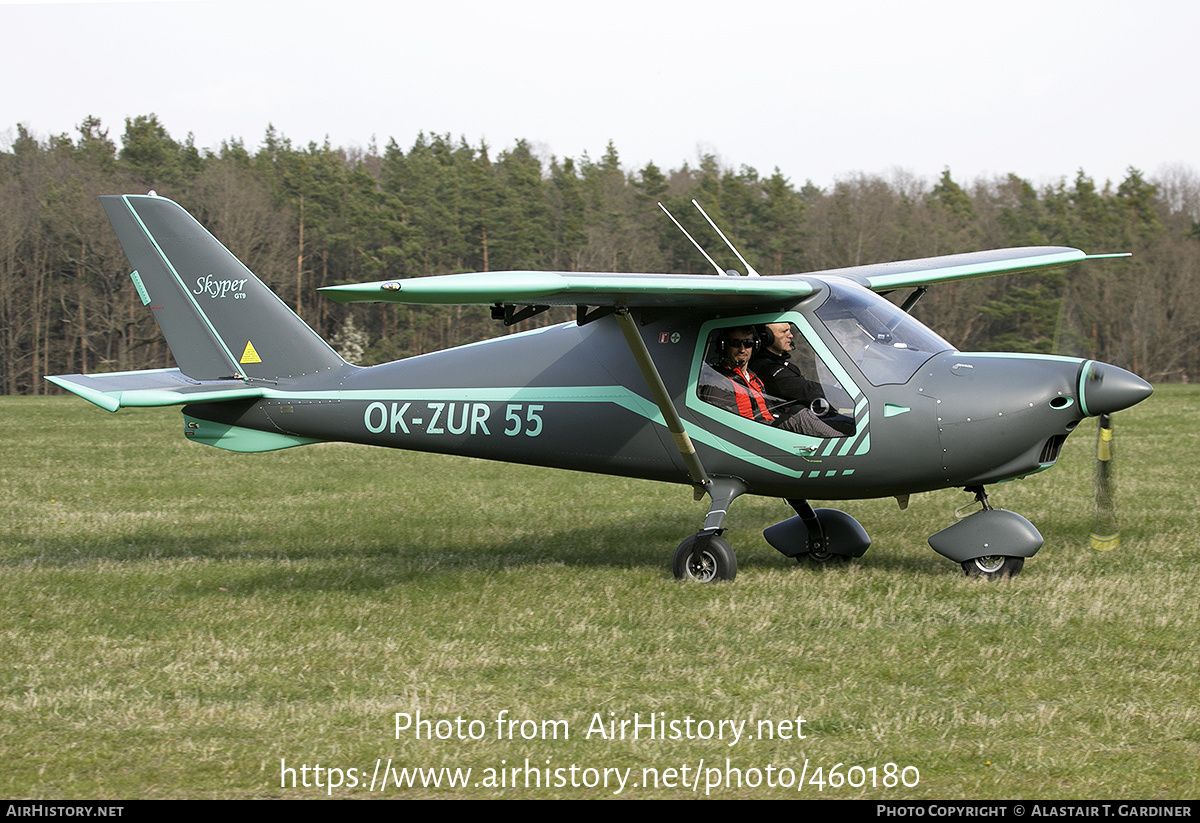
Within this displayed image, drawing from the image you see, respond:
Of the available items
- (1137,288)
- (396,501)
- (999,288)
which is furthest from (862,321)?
(1137,288)

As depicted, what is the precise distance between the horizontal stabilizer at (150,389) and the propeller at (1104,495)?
23.9 ft

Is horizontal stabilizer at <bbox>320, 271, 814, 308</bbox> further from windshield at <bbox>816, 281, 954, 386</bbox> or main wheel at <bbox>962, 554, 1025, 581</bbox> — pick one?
main wheel at <bbox>962, 554, 1025, 581</bbox>

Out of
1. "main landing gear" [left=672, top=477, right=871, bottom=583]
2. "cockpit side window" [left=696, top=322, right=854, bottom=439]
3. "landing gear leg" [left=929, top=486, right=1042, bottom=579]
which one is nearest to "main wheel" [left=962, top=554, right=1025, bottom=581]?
"landing gear leg" [left=929, top=486, right=1042, bottom=579]

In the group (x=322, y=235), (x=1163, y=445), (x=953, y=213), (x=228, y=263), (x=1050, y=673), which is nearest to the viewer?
(x=1050, y=673)

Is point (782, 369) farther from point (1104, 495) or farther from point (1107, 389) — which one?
point (1104, 495)

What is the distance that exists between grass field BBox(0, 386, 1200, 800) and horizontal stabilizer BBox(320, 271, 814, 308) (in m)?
2.27

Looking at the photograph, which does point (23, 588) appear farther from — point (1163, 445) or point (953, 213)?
point (953, 213)

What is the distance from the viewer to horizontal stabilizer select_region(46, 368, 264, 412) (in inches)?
335

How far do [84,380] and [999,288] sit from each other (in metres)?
56.1

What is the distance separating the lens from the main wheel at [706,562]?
8547mm

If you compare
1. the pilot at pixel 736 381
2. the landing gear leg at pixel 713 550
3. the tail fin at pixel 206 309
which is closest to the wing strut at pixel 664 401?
the landing gear leg at pixel 713 550

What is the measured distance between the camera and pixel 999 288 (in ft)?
191

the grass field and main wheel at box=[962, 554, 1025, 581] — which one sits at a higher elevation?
main wheel at box=[962, 554, 1025, 581]

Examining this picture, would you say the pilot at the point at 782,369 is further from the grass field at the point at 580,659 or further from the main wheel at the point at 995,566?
the main wheel at the point at 995,566
